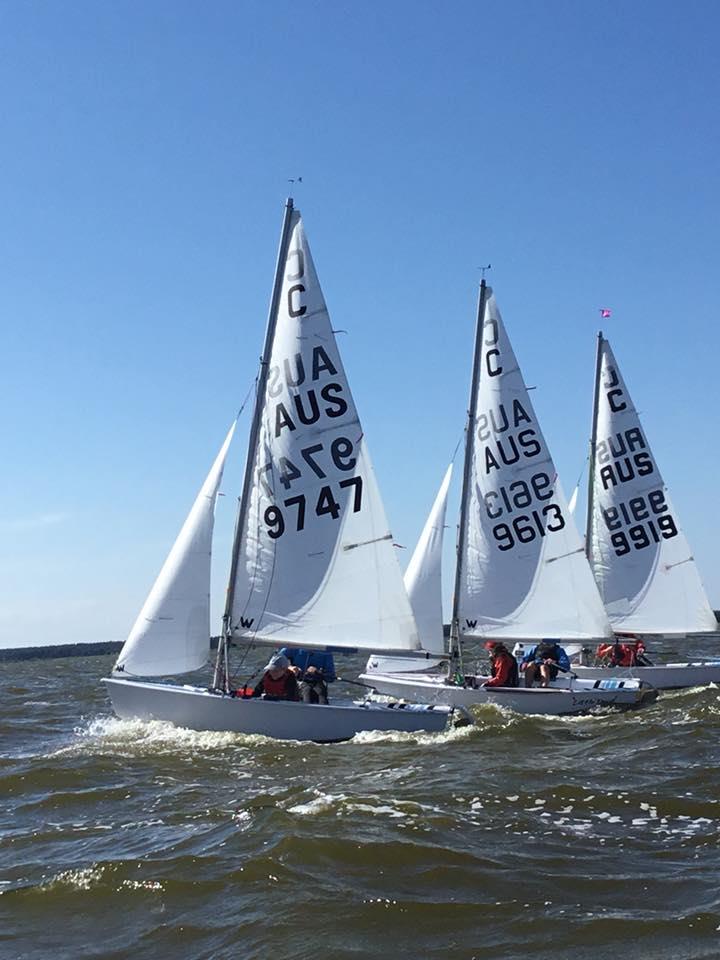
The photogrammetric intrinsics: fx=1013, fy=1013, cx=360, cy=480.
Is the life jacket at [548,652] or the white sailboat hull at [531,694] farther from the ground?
the life jacket at [548,652]

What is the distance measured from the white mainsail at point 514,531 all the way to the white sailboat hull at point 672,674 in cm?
242

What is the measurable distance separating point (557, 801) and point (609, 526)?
17344 millimetres

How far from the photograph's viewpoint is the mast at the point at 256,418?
18.1 meters

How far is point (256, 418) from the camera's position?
730 inches

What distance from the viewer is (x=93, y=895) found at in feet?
29.9

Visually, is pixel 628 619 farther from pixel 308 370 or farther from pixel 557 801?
pixel 557 801

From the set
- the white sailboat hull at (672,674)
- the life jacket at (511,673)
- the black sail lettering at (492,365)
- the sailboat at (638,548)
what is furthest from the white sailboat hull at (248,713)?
the sailboat at (638,548)

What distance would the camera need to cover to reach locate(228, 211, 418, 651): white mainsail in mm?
18281

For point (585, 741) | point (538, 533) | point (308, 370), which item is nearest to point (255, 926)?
point (585, 741)

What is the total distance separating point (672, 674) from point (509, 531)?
617cm

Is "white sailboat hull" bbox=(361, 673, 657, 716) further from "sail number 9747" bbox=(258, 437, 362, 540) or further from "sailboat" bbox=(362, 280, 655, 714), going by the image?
"sail number 9747" bbox=(258, 437, 362, 540)

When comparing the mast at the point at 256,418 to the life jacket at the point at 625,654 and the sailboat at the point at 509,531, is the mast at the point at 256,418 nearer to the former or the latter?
the sailboat at the point at 509,531

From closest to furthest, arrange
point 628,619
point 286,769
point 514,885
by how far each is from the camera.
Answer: point 514,885
point 286,769
point 628,619

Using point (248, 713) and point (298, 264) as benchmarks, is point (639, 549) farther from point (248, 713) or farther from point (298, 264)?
point (248, 713)
